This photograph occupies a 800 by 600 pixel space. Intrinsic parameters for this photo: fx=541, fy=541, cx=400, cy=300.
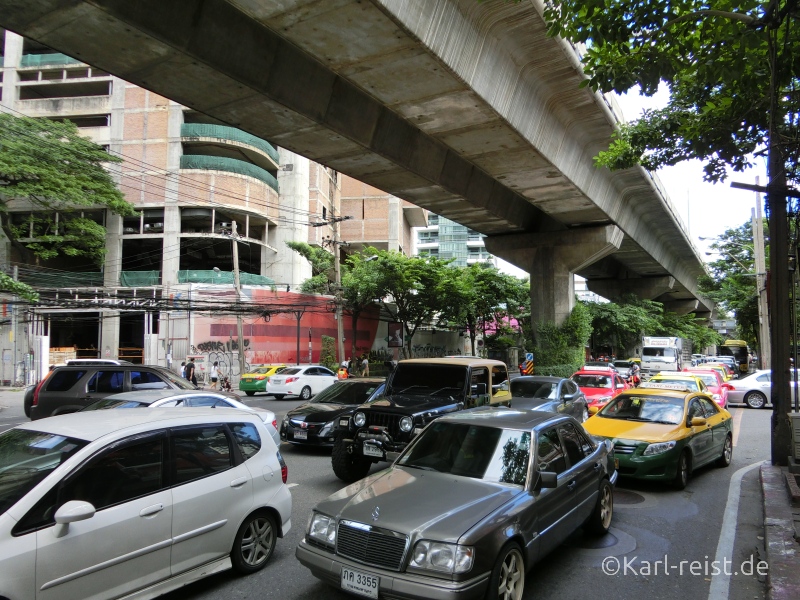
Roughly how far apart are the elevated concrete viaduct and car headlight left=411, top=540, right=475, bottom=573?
22.4ft

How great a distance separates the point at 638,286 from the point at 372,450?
126ft

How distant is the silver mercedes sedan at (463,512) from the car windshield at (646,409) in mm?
3482

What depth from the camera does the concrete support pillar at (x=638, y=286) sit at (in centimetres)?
4050

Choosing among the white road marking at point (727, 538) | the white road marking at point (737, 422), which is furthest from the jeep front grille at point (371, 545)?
the white road marking at point (737, 422)

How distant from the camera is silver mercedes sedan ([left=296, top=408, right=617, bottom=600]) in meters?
3.62

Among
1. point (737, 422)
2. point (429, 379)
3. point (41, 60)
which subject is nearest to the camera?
point (429, 379)

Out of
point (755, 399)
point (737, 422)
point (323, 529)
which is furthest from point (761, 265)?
point (323, 529)

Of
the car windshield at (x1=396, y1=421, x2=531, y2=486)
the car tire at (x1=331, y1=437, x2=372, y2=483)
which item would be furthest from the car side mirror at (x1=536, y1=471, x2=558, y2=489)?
the car tire at (x1=331, y1=437, x2=372, y2=483)

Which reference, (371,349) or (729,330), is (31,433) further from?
(729,330)

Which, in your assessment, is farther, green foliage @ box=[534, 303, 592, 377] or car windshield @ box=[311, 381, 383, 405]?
green foliage @ box=[534, 303, 592, 377]

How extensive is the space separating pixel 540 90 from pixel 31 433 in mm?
11654

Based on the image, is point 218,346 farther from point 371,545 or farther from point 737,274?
point 737,274

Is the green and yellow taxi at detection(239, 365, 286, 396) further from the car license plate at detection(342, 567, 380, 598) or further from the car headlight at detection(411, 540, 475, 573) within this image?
the car headlight at detection(411, 540, 475, 573)

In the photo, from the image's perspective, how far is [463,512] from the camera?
3.97m
